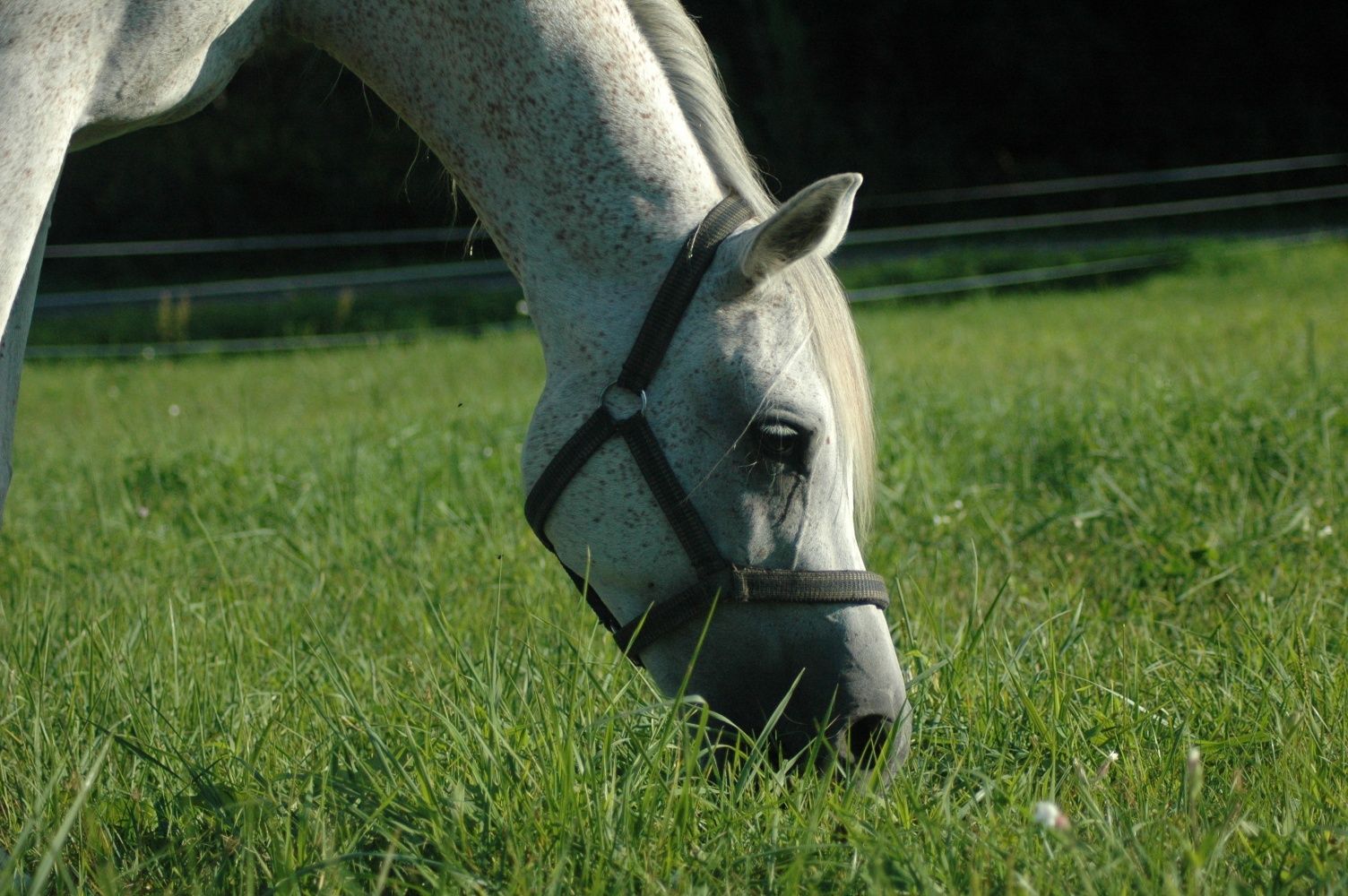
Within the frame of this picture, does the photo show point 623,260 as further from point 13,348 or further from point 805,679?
point 13,348

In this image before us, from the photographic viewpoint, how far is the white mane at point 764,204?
1851 millimetres

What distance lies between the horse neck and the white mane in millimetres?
45

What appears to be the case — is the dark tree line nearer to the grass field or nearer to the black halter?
the grass field

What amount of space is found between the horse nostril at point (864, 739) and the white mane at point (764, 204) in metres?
0.38

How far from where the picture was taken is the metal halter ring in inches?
72.1

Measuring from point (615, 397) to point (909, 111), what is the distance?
19.3 meters

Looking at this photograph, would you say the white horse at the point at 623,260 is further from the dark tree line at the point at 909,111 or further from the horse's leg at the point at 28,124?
the dark tree line at the point at 909,111

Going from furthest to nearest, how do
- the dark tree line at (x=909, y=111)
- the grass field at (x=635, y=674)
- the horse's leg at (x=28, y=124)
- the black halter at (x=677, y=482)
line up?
1. the dark tree line at (x=909, y=111)
2. the black halter at (x=677, y=482)
3. the horse's leg at (x=28, y=124)
4. the grass field at (x=635, y=674)

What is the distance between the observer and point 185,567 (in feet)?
10.6

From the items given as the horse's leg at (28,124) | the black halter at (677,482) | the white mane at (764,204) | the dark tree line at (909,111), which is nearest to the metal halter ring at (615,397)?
the black halter at (677,482)

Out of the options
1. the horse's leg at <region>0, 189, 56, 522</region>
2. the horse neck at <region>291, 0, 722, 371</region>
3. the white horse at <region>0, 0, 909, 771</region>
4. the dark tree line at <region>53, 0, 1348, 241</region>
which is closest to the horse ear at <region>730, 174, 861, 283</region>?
the white horse at <region>0, 0, 909, 771</region>

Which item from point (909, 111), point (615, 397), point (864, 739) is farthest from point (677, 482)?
point (909, 111)

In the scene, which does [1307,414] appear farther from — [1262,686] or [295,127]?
[295,127]

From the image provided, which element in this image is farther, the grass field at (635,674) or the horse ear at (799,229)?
the horse ear at (799,229)
